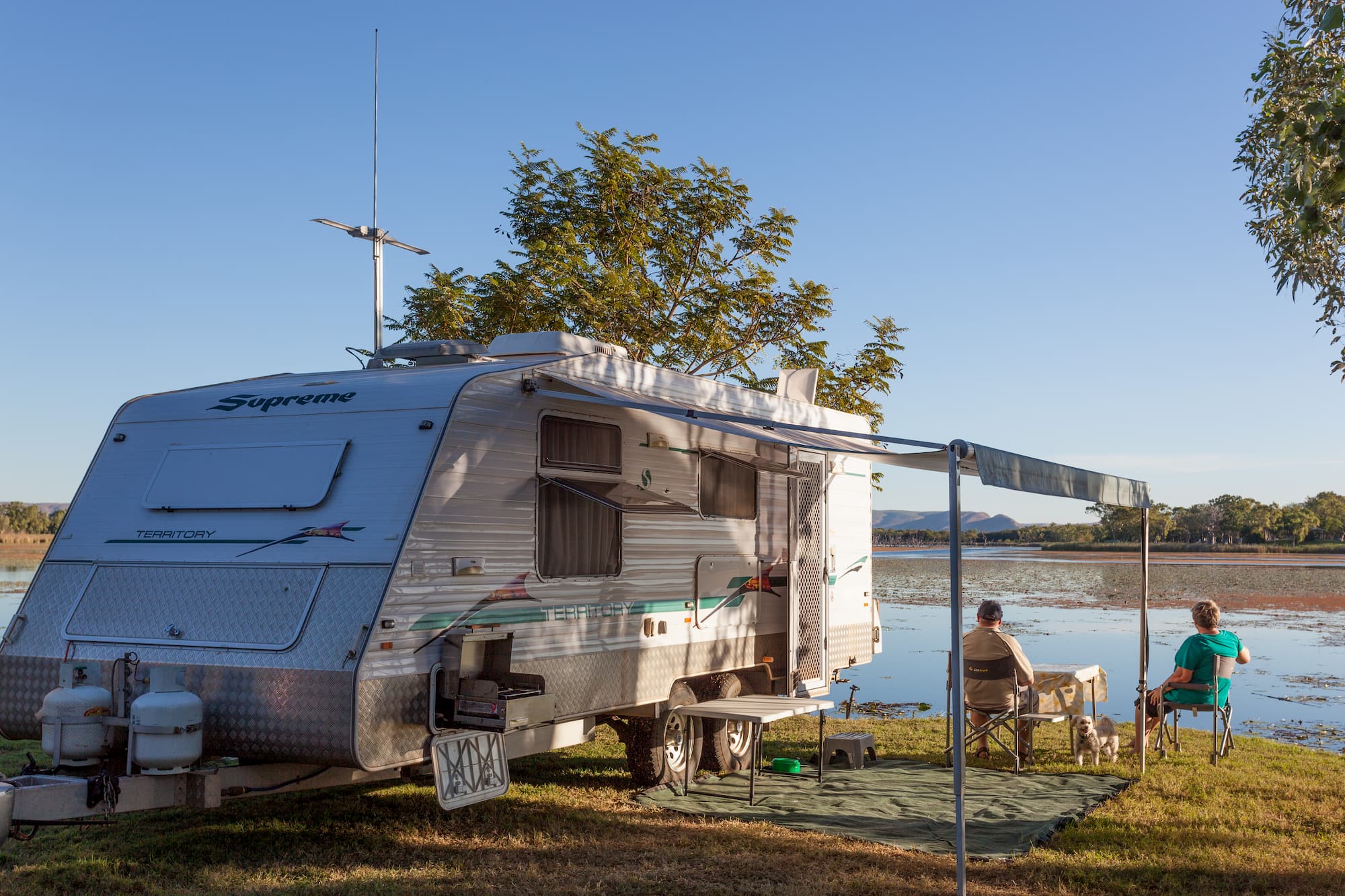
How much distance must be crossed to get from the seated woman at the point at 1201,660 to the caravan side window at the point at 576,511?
4.77 m

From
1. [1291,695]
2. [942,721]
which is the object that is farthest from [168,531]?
[1291,695]

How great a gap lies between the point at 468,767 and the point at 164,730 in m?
1.45

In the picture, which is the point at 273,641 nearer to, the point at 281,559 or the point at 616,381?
the point at 281,559

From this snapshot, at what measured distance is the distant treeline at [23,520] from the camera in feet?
186

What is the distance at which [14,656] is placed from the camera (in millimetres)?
6215

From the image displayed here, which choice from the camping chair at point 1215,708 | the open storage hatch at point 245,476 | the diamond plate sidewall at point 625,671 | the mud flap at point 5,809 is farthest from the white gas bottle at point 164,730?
the camping chair at point 1215,708

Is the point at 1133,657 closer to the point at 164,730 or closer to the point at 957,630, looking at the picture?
the point at 957,630

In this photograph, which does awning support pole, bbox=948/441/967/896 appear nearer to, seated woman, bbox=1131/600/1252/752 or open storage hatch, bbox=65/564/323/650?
open storage hatch, bbox=65/564/323/650

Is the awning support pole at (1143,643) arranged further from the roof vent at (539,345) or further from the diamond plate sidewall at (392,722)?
the diamond plate sidewall at (392,722)

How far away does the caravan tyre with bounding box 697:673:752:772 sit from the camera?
852cm

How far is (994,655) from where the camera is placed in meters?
9.11

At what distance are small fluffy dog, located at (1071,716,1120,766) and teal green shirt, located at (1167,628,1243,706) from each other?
558 mm

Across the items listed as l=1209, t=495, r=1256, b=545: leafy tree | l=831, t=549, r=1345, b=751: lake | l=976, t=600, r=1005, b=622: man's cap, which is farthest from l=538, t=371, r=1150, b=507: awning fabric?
l=1209, t=495, r=1256, b=545: leafy tree

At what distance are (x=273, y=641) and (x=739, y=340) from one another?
34.7 ft
